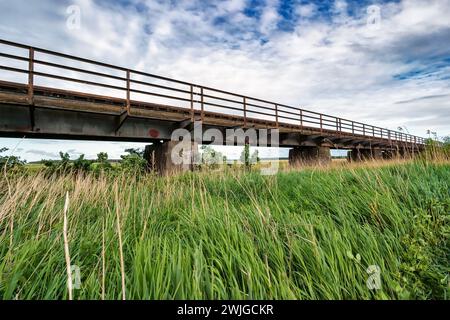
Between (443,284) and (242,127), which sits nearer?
(443,284)

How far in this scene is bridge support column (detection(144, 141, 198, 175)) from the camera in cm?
1036

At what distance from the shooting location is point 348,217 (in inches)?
107

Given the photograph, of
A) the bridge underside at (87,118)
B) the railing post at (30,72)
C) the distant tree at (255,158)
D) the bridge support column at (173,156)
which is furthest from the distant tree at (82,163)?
the distant tree at (255,158)

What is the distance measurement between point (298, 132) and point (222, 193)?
12343 millimetres

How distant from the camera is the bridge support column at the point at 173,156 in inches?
408

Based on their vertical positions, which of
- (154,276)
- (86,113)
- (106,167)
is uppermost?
(86,113)

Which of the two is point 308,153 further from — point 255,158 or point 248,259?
point 248,259

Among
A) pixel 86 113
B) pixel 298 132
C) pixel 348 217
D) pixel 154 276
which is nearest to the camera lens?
pixel 154 276

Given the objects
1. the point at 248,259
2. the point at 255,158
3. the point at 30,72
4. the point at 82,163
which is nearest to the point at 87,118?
the point at 82,163

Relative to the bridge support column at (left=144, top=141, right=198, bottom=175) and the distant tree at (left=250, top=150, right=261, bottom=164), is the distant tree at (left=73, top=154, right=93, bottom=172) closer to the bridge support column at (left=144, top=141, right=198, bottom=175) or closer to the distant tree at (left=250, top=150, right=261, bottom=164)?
the bridge support column at (left=144, top=141, right=198, bottom=175)

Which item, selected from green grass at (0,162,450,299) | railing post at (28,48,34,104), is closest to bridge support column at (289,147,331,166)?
green grass at (0,162,450,299)

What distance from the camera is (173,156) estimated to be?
10469 millimetres
